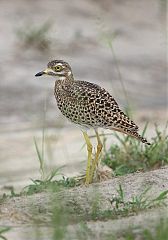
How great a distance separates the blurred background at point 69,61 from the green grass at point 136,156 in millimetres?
628

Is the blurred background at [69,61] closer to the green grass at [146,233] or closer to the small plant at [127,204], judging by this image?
the small plant at [127,204]

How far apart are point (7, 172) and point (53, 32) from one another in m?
5.28

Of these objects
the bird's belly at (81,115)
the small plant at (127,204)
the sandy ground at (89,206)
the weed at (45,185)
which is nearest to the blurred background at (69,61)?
the weed at (45,185)

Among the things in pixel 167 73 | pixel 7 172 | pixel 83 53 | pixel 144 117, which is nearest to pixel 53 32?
pixel 83 53

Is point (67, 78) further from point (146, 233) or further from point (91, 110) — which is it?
point (146, 233)

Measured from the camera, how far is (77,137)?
36.7ft

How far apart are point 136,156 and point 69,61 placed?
17.7 feet

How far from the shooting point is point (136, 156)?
8953 mm

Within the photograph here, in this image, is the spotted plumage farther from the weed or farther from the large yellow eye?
the weed

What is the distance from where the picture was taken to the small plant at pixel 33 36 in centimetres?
1444

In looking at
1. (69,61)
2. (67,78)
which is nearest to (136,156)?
(67,78)

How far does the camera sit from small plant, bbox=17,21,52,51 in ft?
47.4

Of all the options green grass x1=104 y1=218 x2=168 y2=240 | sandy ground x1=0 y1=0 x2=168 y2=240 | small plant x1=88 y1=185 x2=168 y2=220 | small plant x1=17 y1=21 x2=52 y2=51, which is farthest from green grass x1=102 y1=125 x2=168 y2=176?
small plant x1=17 y1=21 x2=52 y2=51

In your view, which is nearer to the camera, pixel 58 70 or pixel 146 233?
pixel 146 233
